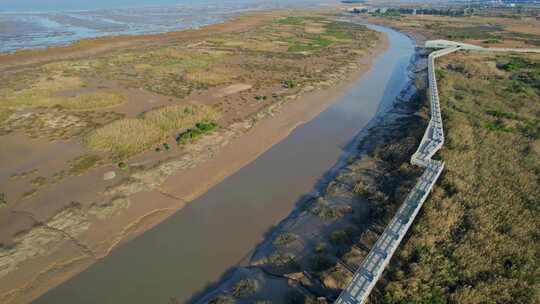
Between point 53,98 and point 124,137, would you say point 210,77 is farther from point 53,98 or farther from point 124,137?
point 124,137

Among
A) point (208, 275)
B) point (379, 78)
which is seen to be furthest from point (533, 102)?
point (208, 275)

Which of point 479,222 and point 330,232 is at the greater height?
point 479,222

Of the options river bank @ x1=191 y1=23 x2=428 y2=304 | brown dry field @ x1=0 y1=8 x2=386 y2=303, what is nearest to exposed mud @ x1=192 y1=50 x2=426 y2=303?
river bank @ x1=191 y1=23 x2=428 y2=304

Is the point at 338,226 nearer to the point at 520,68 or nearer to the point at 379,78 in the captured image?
the point at 379,78

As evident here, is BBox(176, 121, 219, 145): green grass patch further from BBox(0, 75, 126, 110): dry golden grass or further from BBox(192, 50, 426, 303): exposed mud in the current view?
BBox(0, 75, 126, 110): dry golden grass

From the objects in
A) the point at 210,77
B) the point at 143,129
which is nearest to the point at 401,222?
the point at 143,129
